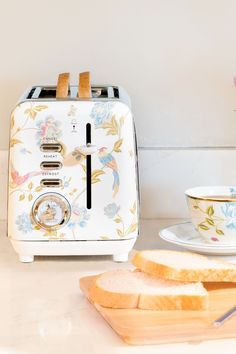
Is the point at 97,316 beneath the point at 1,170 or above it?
beneath

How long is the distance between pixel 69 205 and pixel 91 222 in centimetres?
5

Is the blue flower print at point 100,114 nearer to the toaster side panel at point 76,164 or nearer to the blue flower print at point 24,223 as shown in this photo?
the toaster side panel at point 76,164

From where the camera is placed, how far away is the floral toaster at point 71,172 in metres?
1.30

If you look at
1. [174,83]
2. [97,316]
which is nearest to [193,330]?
[97,316]

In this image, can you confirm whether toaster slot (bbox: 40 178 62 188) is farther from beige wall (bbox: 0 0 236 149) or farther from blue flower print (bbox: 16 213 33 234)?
beige wall (bbox: 0 0 236 149)

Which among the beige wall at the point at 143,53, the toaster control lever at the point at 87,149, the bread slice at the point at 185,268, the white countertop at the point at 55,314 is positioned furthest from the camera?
the beige wall at the point at 143,53

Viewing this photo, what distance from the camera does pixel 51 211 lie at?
1.30 meters

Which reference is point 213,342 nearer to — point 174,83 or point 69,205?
point 69,205

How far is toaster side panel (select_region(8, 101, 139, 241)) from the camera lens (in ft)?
4.28

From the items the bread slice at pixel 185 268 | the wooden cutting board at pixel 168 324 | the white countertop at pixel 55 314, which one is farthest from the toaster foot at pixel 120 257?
the wooden cutting board at pixel 168 324

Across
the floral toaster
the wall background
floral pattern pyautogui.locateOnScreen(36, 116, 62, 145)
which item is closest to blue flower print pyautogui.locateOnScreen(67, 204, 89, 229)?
the floral toaster

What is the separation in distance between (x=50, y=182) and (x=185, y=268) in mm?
295

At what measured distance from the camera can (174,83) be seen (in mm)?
1620

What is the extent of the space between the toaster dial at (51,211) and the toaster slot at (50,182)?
0.05 feet
